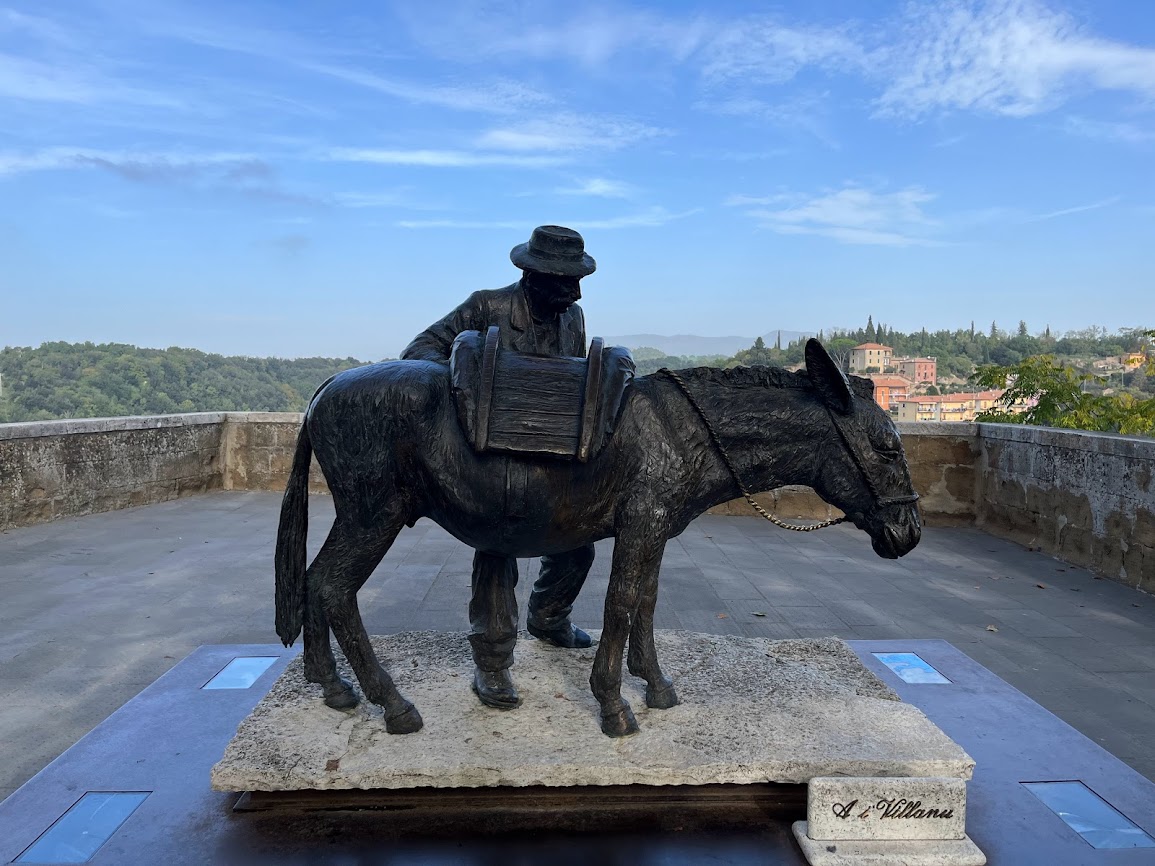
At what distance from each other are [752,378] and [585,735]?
135 cm

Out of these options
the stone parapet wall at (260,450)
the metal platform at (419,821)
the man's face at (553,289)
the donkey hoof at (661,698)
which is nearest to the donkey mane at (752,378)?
the man's face at (553,289)

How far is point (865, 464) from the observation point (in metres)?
2.55

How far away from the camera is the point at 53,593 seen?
5.18 metres

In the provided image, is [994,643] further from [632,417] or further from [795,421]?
[632,417]

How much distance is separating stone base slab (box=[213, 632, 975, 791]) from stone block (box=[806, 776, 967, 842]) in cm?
13

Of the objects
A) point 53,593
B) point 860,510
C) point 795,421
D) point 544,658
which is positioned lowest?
point 53,593

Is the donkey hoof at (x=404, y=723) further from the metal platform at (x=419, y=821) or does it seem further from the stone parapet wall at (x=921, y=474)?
the stone parapet wall at (x=921, y=474)

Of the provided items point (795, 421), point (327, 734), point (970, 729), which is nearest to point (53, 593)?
point (327, 734)

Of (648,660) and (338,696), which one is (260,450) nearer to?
(338,696)

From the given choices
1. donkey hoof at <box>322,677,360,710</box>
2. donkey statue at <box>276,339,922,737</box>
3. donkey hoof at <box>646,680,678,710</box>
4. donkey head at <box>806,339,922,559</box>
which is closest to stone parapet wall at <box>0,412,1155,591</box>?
donkey head at <box>806,339,922,559</box>

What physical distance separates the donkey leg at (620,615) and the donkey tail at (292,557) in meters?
1.11

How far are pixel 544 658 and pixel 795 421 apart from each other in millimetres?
1511

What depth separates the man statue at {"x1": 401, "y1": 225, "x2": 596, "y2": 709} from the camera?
110 inches

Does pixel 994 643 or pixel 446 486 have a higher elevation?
pixel 446 486
